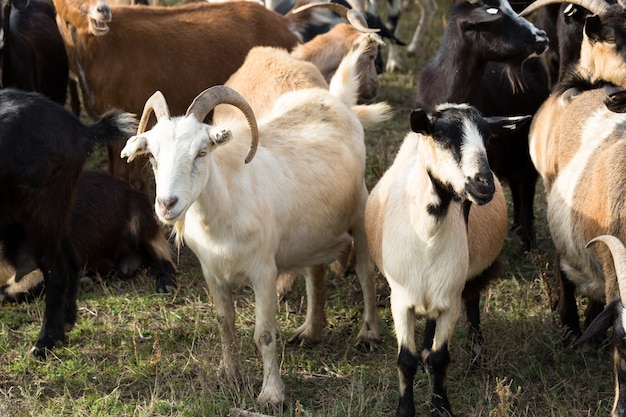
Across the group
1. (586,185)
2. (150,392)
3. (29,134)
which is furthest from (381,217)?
(29,134)

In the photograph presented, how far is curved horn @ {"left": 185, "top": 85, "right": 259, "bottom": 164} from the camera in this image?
4711 millimetres

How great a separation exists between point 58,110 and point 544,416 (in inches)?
121

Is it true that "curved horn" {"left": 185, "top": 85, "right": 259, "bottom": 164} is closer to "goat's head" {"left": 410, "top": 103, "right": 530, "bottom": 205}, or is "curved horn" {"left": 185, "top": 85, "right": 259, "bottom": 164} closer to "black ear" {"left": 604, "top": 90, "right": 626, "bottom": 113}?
"goat's head" {"left": 410, "top": 103, "right": 530, "bottom": 205}

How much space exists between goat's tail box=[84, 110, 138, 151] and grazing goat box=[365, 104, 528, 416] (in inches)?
65.1

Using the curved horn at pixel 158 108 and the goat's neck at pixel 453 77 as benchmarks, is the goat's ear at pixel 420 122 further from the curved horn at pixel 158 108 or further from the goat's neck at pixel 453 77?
the goat's neck at pixel 453 77

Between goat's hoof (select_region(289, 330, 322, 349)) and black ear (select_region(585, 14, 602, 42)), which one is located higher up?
black ear (select_region(585, 14, 602, 42))

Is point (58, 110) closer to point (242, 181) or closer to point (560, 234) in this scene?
point (242, 181)

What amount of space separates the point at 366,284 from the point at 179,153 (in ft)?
5.64

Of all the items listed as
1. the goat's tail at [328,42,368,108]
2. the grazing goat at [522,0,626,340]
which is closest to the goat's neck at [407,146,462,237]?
the grazing goat at [522,0,626,340]

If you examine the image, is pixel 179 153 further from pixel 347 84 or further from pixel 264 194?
pixel 347 84

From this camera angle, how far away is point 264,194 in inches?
201

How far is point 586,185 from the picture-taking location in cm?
527

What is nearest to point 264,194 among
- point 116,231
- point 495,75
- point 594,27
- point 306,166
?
point 306,166

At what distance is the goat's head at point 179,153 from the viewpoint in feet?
14.5
